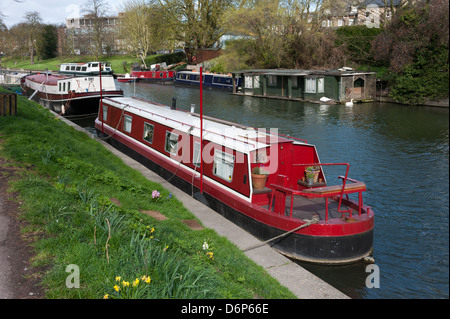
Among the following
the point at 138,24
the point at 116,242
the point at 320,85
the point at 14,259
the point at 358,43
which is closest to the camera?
the point at 14,259

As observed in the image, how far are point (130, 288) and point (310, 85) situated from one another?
33932 mm

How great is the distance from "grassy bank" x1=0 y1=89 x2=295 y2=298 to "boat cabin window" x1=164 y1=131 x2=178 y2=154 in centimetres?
246

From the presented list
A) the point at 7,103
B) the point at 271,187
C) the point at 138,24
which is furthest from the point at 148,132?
the point at 138,24

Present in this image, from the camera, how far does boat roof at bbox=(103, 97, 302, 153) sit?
429 inches

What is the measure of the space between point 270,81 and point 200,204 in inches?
1224

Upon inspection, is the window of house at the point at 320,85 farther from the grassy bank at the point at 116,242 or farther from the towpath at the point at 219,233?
the grassy bank at the point at 116,242

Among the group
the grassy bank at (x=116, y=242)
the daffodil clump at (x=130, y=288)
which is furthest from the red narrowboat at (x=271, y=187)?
the daffodil clump at (x=130, y=288)

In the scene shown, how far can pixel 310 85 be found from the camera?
37406 millimetres

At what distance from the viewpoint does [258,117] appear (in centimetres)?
3009

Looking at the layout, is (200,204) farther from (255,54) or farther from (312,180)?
(255,54)

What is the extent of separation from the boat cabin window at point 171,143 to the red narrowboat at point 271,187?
0.01 metres

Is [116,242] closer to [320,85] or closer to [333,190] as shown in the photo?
[333,190]
